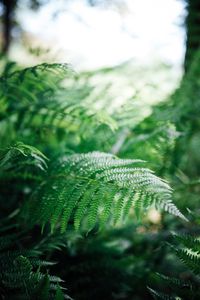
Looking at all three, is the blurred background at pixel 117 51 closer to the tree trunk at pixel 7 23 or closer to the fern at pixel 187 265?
the fern at pixel 187 265

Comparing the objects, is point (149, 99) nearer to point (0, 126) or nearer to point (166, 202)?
point (0, 126)

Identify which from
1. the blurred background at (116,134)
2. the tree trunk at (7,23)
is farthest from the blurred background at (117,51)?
the tree trunk at (7,23)

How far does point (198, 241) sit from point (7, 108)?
3.70 feet

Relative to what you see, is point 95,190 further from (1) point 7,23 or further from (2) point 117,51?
(1) point 7,23

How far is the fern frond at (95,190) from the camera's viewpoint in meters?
0.81

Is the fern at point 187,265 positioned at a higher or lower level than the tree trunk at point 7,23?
lower

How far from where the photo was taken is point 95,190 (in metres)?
0.87

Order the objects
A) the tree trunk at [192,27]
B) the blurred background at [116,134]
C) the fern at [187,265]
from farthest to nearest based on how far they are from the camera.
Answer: the tree trunk at [192,27]
the blurred background at [116,134]
the fern at [187,265]

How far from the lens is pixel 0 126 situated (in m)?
1.52

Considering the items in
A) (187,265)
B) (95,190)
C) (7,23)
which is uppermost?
(7,23)

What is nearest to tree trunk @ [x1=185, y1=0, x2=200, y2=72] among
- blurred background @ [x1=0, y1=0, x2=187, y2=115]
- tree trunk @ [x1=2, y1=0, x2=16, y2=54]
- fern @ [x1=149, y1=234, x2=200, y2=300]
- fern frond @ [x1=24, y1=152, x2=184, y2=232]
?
blurred background @ [x1=0, y1=0, x2=187, y2=115]

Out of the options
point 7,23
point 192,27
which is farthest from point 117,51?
point 7,23

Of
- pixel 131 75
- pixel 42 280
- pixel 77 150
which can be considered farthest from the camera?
pixel 131 75

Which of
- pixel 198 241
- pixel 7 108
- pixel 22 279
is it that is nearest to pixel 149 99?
pixel 7 108
